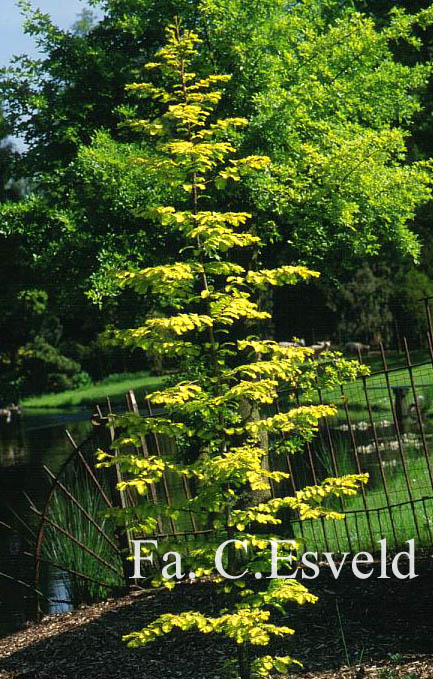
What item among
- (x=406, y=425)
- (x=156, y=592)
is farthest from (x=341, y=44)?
(x=406, y=425)

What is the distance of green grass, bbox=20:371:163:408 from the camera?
36.1 m

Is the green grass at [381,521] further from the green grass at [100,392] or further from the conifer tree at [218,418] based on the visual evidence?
the green grass at [100,392]

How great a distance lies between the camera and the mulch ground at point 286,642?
231 inches

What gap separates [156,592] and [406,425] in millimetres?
8924

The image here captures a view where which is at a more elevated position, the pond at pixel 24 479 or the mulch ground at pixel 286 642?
the mulch ground at pixel 286 642

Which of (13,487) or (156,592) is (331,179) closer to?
(156,592)

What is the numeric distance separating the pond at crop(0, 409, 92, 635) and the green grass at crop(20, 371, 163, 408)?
3.92 feet

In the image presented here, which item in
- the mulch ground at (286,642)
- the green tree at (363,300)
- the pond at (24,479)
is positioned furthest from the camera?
the green tree at (363,300)

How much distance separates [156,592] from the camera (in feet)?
26.1

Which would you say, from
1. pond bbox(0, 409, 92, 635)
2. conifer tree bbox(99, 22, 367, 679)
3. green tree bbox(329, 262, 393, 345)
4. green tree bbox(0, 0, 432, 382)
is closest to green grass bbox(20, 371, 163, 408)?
pond bbox(0, 409, 92, 635)

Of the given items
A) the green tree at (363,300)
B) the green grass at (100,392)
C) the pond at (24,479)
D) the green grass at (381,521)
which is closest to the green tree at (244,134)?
the green grass at (381,521)

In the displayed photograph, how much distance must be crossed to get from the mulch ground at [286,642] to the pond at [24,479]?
43.5 inches

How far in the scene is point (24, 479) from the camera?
715 inches

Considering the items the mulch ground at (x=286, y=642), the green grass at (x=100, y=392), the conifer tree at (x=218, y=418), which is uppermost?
the conifer tree at (x=218, y=418)
